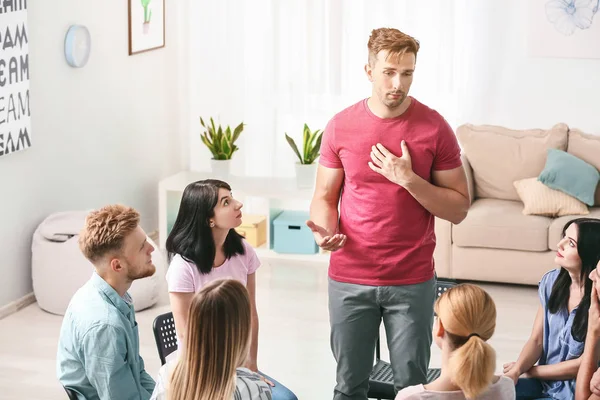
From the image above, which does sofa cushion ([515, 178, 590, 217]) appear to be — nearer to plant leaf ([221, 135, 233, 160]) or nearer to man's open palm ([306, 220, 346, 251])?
plant leaf ([221, 135, 233, 160])

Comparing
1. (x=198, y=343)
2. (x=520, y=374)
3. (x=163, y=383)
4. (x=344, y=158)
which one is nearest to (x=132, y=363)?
(x=163, y=383)

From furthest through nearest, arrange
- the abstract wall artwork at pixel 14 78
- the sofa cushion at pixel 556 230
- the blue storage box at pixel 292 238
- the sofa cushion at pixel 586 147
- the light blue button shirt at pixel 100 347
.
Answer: the blue storage box at pixel 292 238 → the sofa cushion at pixel 586 147 → the sofa cushion at pixel 556 230 → the abstract wall artwork at pixel 14 78 → the light blue button shirt at pixel 100 347

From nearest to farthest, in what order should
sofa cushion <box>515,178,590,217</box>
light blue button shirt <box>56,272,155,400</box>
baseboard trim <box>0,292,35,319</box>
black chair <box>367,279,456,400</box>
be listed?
1. light blue button shirt <box>56,272,155,400</box>
2. black chair <box>367,279,456,400</box>
3. baseboard trim <box>0,292,35,319</box>
4. sofa cushion <box>515,178,590,217</box>

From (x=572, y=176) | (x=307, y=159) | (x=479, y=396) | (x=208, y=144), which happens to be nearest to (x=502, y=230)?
(x=572, y=176)

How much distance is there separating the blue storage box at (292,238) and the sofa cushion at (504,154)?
110 cm

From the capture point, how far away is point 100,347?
2697 millimetres

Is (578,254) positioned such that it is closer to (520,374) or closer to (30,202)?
(520,374)

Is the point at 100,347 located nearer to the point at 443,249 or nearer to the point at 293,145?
the point at 443,249

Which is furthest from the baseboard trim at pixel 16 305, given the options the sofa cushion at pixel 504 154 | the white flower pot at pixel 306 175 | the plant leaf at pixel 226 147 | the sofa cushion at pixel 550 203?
the sofa cushion at pixel 550 203

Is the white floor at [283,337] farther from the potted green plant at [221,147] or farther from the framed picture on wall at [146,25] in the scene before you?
the framed picture on wall at [146,25]

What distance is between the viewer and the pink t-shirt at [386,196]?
2.95 meters

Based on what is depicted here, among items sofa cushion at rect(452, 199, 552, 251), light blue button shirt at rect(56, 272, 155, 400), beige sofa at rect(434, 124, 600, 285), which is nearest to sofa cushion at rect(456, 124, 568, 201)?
beige sofa at rect(434, 124, 600, 285)

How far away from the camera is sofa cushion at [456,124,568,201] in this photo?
5797 millimetres

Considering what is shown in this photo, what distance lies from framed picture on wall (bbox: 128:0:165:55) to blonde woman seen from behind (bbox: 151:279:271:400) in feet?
13.6
